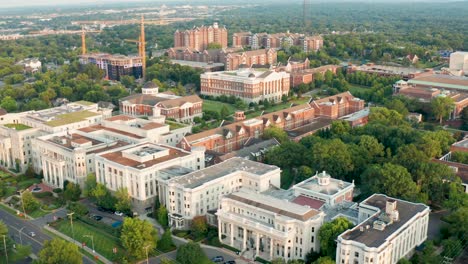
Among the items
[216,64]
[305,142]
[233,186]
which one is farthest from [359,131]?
[216,64]

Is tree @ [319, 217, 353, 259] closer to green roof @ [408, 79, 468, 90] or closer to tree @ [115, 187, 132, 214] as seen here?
tree @ [115, 187, 132, 214]

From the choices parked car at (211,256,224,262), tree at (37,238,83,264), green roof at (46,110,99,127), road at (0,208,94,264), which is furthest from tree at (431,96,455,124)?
tree at (37,238,83,264)

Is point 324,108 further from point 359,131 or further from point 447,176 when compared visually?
point 447,176

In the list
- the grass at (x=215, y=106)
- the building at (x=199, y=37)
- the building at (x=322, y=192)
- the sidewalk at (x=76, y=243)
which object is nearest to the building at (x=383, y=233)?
the building at (x=322, y=192)

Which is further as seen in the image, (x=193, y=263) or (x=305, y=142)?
(x=305, y=142)

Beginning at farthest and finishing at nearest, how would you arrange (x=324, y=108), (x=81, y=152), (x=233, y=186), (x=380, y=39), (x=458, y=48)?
1. (x=380, y=39)
2. (x=458, y=48)
3. (x=324, y=108)
4. (x=81, y=152)
5. (x=233, y=186)

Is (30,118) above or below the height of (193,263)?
above

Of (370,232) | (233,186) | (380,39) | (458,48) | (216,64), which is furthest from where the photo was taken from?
(380,39)

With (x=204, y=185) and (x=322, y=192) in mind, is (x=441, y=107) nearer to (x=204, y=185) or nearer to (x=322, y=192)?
(x=322, y=192)
